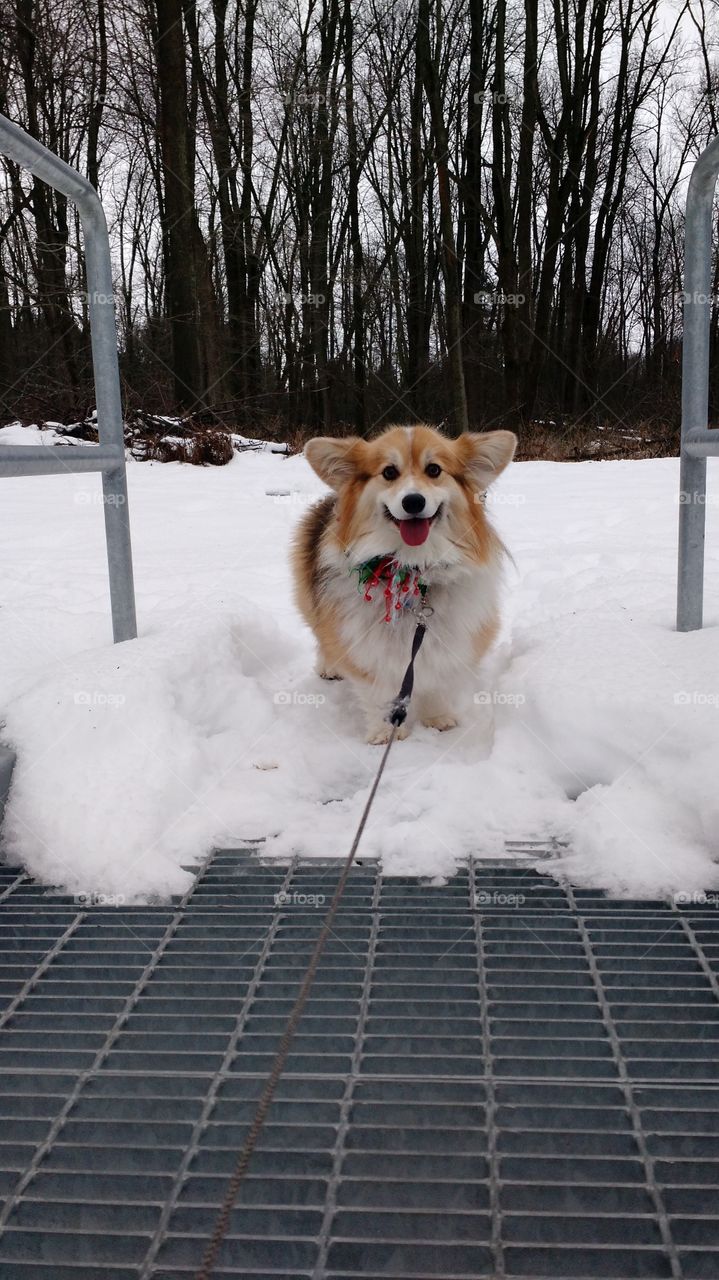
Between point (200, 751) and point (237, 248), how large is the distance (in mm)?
17994

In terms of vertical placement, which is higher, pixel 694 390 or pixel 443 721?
pixel 694 390

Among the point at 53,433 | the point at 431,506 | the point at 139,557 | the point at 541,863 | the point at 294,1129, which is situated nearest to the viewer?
the point at 294,1129

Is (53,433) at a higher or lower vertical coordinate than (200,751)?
higher

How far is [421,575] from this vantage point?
310 cm

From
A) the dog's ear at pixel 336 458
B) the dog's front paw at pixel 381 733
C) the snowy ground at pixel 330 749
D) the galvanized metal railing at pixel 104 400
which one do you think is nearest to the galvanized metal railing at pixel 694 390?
the snowy ground at pixel 330 749

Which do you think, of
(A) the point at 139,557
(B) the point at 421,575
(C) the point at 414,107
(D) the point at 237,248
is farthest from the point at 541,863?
(D) the point at 237,248

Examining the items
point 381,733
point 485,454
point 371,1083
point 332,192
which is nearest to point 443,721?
point 381,733

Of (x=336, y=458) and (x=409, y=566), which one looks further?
(x=336, y=458)

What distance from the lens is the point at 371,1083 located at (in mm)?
1390

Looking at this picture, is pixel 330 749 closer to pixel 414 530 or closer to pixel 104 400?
pixel 414 530

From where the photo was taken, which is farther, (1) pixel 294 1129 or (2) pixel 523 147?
(2) pixel 523 147

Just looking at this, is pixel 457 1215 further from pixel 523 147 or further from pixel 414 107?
pixel 414 107

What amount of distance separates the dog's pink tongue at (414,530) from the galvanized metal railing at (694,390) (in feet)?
2.60

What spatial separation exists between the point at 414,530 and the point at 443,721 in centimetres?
62
